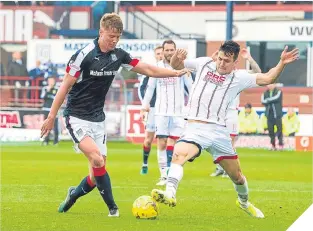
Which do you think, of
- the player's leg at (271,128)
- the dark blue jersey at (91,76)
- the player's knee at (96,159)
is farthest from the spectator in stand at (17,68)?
the player's knee at (96,159)

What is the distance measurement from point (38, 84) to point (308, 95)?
33.6 ft

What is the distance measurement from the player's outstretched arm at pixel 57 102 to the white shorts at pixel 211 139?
1515 millimetres

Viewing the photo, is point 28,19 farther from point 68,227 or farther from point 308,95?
point 68,227

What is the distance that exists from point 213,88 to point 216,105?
0.21m

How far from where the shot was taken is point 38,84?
129ft

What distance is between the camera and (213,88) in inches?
492

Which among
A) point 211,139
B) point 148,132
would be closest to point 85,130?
point 211,139

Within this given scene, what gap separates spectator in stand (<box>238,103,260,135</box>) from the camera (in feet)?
108

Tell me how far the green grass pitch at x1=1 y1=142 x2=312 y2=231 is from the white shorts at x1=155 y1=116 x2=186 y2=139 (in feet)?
2.84

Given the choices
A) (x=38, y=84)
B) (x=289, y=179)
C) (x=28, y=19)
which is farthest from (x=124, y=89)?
(x=289, y=179)

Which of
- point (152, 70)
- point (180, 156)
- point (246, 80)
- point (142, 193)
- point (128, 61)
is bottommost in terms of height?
point (142, 193)

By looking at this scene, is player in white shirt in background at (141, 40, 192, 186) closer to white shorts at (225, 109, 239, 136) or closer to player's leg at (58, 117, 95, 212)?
white shorts at (225, 109, 239, 136)

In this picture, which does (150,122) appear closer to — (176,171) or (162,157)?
(162,157)

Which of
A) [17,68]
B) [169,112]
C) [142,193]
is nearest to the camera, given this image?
[142,193]
